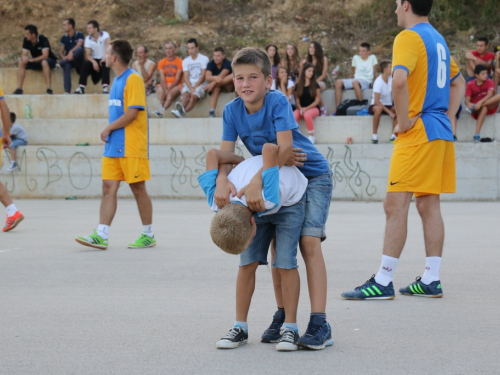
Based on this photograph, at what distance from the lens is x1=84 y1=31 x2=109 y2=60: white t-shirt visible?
19141 mm

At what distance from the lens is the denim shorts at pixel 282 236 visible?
4.43 metres

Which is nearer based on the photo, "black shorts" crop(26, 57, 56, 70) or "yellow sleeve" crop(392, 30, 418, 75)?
"yellow sleeve" crop(392, 30, 418, 75)

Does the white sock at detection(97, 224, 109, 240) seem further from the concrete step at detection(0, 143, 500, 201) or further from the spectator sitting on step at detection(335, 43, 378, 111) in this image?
the spectator sitting on step at detection(335, 43, 378, 111)

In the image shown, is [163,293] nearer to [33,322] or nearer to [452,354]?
[33,322]

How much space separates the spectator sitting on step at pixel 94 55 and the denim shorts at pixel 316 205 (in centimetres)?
1499

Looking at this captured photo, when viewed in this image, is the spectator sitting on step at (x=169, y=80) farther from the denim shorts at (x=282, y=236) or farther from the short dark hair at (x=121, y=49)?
the denim shorts at (x=282, y=236)

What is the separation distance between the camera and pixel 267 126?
4.50 meters

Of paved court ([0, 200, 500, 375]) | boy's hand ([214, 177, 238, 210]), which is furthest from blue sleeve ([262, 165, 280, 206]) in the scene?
paved court ([0, 200, 500, 375])

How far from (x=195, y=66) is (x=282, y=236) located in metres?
14.3

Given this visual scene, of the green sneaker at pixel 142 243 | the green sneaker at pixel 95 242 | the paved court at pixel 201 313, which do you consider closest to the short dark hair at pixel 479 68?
the paved court at pixel 201 313

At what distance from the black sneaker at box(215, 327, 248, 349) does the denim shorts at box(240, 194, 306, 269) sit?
378 millimetres

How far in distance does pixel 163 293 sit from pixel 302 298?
3.54ft

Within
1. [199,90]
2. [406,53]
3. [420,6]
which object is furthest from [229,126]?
[199,90]

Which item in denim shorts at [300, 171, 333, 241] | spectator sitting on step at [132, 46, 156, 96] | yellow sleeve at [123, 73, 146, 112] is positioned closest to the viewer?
denim shorts at [300, 171, 333, 241]
